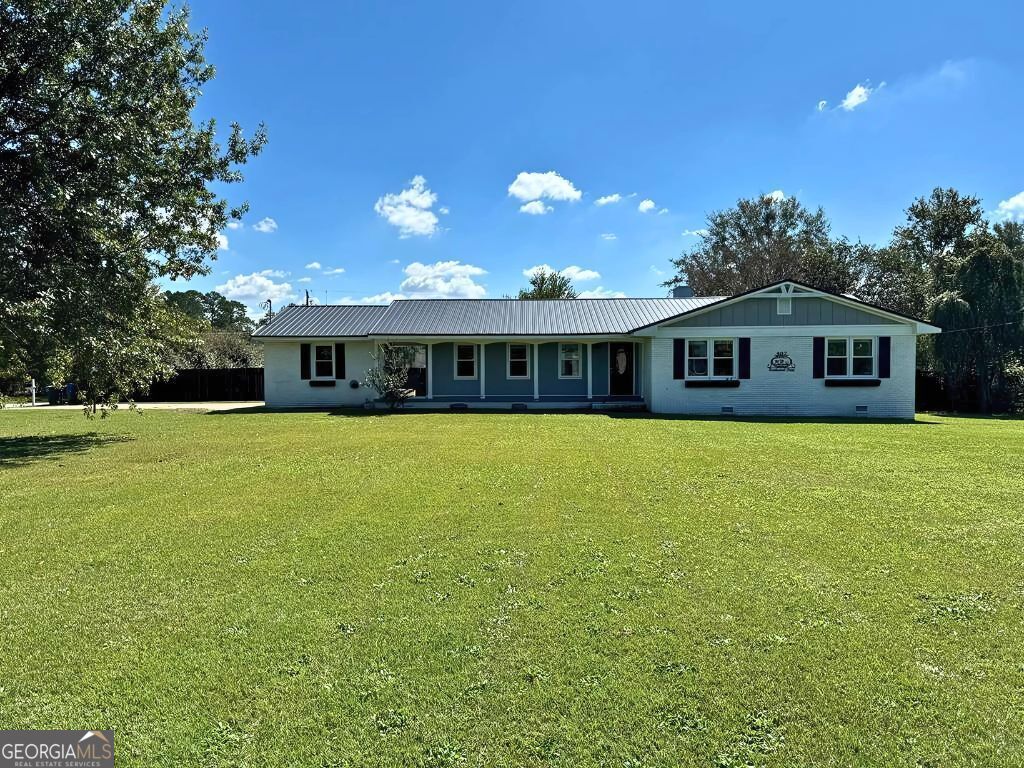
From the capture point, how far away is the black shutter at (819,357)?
690 inches

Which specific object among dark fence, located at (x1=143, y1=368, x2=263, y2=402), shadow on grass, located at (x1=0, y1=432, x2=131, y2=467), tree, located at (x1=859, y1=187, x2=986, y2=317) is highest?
tree, located at (x1=859, y1=187, x2=986, y2=317)

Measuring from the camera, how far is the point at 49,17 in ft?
31.6

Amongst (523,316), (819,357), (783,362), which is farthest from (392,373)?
(819,357)

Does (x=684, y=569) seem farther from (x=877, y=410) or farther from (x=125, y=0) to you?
(x=877, y=410)

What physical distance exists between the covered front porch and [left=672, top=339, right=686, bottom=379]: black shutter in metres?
1.95

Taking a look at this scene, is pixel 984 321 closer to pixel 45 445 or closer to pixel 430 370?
pixel 430 370

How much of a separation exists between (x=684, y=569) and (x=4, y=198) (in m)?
12.6

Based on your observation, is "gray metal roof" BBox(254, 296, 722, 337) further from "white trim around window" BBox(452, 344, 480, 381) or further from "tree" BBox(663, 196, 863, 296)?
"tree" BBox(663, 196, 863, 296)

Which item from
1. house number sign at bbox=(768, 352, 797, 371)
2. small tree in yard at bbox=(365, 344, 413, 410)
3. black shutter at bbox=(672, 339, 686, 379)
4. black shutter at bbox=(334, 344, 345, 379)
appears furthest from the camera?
black shutter at bbox=(334, 344, 345, 379)

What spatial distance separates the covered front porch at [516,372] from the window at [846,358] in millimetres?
5711

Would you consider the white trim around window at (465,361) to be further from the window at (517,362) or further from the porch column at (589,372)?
the porch column at (589,372)

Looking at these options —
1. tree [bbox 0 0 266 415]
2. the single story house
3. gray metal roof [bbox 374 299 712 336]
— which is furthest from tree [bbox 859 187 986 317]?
tree [bbox 0 0 266 415]

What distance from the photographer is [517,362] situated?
20.0 m

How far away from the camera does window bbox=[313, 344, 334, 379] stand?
2053cm
